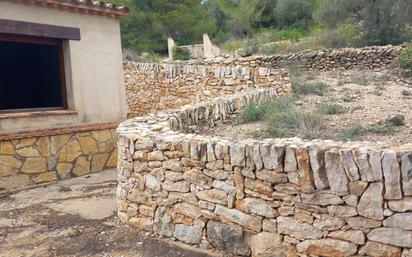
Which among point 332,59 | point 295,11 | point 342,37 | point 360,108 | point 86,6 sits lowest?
point 360,108

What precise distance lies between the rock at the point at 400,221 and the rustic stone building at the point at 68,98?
605 cm

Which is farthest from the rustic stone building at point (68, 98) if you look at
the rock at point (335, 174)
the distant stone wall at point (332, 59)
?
the distant stone wall at point (332, 59)

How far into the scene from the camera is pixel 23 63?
10.2 m

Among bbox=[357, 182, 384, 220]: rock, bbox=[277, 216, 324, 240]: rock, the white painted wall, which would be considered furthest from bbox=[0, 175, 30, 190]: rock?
bbox=[357, 182, 384, 220]: rock

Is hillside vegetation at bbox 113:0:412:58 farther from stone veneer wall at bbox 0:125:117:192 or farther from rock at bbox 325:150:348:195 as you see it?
rock at bbox 325:150:348:195

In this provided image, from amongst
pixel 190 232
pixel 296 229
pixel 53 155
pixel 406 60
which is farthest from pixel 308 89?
pixel 296 229

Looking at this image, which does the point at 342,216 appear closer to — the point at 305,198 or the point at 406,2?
the point at 305,198

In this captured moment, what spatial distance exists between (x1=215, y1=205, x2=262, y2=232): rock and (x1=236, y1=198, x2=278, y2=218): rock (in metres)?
0.06

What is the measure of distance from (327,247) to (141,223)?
7.33 feet

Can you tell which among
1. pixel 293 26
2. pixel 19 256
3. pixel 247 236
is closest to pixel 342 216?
pixel 247 236

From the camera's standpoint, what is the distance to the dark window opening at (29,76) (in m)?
9.41

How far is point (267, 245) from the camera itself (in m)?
3.55

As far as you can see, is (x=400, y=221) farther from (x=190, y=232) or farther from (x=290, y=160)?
(x=190, y=232)

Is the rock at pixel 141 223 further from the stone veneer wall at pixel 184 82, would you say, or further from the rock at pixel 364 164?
the stone veneer wall at pixel 184 82
